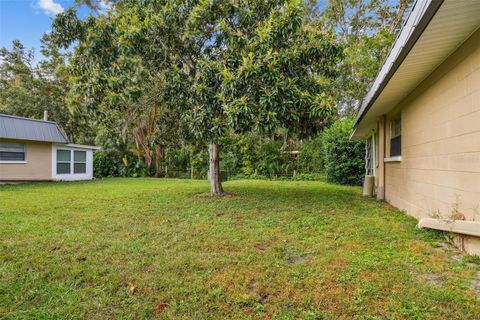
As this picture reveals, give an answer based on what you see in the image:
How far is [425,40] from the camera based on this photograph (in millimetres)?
3217

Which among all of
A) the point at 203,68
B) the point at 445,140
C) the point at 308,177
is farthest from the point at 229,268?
the point at 308,177

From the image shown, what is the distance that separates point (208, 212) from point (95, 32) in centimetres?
474

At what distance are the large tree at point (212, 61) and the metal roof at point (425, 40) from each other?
4.15 ft

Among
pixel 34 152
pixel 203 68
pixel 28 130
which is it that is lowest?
pixel 34 152

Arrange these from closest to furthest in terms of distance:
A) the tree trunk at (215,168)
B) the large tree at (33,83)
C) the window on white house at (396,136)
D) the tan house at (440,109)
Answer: the tan house at (440,109) → the window on white house at (396,136) → the tree trunk at (215,168) → the large tree at (33,83)

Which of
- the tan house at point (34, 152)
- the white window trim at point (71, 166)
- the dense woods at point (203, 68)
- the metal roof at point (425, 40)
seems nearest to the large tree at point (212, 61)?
the dense woods at point (203, 68)

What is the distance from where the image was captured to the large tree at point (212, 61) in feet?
17.9

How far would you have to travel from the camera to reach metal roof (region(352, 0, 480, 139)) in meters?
2.61

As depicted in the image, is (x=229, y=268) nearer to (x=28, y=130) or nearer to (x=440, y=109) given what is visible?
(x=440, y=109)

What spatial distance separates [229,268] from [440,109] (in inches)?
149

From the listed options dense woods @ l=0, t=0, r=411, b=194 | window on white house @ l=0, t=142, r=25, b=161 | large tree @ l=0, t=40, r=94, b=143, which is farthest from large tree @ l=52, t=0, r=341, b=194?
large tree @ l=0, t=40, r=94, b=143

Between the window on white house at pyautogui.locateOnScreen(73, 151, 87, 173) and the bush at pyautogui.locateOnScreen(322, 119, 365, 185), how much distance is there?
12.4 meters

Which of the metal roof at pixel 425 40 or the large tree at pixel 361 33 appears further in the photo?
the large tree at pixel 361 33

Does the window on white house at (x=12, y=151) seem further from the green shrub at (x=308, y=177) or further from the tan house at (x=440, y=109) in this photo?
the tan house at (x=440, y=109)
